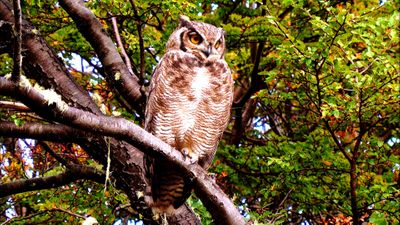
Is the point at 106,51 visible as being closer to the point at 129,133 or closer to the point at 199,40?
the point at 199,40

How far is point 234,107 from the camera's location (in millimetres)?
6242

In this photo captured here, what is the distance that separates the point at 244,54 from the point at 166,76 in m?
2.71

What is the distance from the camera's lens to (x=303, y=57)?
4059 mm

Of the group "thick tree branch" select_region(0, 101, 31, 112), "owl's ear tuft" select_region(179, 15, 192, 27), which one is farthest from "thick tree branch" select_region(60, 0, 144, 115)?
"thick tree branch" select_region(0, 101, 31, 112)

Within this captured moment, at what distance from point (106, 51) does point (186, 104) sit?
3.10 ft

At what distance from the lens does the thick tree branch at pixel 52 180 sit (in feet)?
12.2

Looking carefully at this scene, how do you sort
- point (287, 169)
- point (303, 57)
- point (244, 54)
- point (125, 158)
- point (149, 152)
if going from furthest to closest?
point (244, 54)
point (287, 169)
point (303, 57)
point (125, 158)
point (149, 152)

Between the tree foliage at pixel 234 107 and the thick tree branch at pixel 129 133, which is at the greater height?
the tree foliage at pixel 234 107

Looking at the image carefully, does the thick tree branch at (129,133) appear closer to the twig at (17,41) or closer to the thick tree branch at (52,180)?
the twig at (17,41)

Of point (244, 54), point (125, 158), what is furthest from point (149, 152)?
point (244, 54)

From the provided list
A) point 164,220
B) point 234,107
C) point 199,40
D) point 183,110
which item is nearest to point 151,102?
point 183,110

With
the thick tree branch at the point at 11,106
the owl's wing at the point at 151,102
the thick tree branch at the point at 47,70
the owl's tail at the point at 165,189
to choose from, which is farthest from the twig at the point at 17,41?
the owl's tail at the point at 165,189

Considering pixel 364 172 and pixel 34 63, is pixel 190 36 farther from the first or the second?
pixel 364 172

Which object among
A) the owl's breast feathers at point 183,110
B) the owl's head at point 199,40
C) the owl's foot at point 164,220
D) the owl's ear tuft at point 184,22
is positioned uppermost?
the owl's ear tuft at point 184,22
